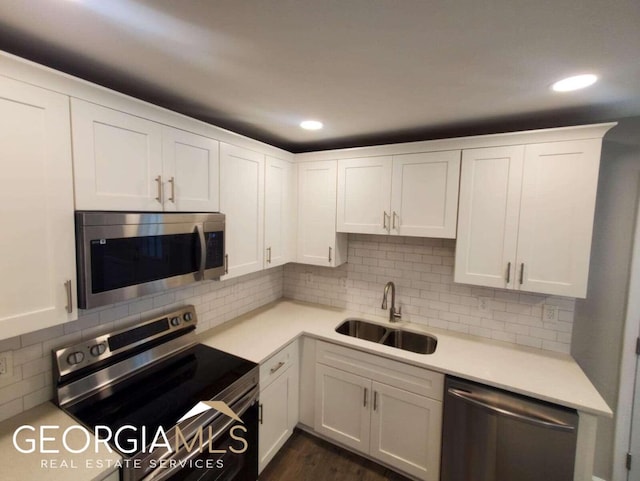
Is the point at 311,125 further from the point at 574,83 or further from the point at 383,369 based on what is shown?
the point at 383,369

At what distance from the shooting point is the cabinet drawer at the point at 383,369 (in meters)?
1.79

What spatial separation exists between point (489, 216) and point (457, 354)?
3.12 ft

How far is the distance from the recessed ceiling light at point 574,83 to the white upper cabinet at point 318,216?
1.45 meters

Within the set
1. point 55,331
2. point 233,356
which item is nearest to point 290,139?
point 233,356

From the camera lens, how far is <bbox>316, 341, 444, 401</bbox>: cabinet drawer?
1.79 m

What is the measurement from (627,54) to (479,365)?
5.44 feet

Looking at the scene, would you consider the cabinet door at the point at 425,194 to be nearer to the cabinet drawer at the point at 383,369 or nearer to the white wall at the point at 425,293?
the white wall at the point at 425,293

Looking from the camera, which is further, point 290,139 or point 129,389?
point 290,139

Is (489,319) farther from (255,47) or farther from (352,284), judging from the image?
(255,47)

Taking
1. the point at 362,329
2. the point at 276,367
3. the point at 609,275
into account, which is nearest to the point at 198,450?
the point at 276,367

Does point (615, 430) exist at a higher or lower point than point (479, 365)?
lower

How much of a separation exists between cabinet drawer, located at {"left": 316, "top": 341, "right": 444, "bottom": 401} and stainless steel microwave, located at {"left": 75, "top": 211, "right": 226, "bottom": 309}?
1.06m

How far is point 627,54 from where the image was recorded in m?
1.08

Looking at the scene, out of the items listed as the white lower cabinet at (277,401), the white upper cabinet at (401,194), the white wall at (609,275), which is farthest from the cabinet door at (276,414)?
the white wall at (609,275)
